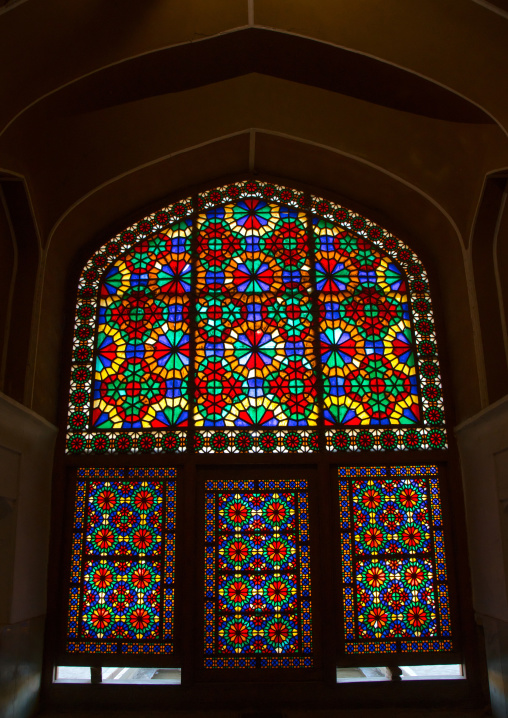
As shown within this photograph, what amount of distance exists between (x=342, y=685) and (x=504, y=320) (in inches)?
111

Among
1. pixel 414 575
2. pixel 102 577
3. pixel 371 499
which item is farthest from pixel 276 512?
pixel 102 577

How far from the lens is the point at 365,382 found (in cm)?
520

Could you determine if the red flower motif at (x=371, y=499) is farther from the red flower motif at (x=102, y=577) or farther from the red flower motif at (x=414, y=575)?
the red flower motif at (x=102, y=577)

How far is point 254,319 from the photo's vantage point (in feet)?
17.6

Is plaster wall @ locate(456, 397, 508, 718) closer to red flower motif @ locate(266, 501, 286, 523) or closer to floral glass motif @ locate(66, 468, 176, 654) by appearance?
red flower motif @ locate(266, 501, 286, 523)

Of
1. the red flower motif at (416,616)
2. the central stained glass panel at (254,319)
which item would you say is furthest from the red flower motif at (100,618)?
the red flower motif at (416,616)

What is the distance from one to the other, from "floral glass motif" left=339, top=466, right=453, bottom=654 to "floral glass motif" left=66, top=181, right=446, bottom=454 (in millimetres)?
307

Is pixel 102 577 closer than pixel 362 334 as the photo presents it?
Yes

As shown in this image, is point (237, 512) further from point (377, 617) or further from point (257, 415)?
point (377, 617)

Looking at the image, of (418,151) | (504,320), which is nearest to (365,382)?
(504,320)

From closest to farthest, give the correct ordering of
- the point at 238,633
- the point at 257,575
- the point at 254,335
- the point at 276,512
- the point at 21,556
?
the point at 21,556 < the point at 238,633 < the point at 257,575 < the point at 276,512 < the point at 254,335

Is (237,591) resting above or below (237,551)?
below

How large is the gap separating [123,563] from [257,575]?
0.98 metres

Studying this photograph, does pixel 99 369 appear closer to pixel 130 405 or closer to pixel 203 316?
pixel 130 405
